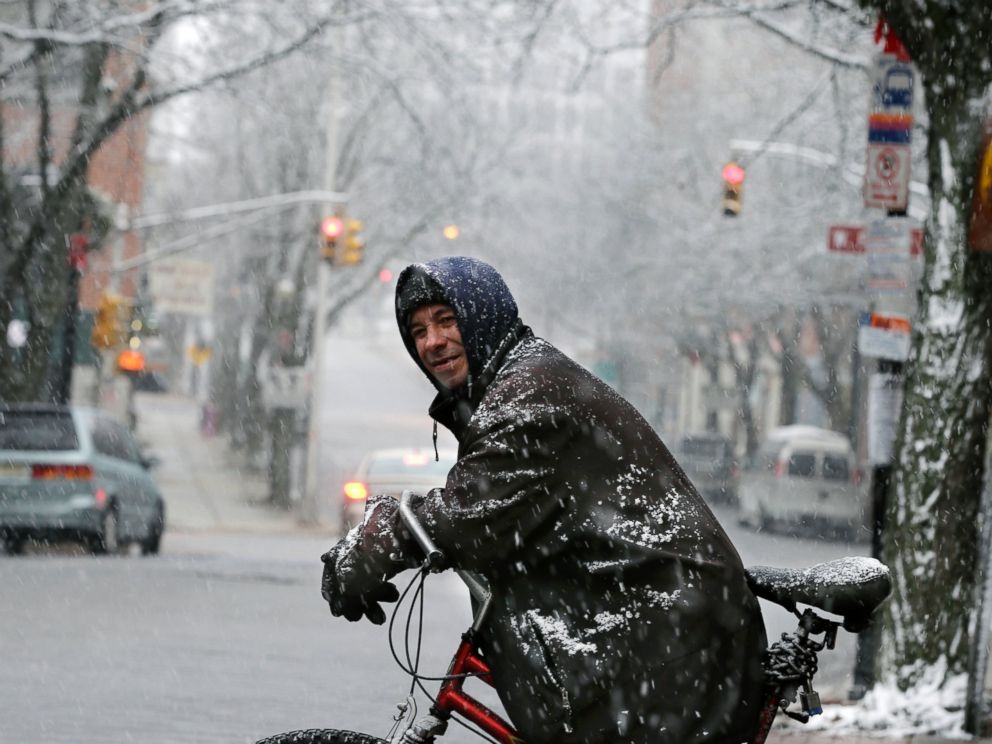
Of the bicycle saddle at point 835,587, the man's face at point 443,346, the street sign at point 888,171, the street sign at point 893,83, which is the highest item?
the street sign at point 893,83

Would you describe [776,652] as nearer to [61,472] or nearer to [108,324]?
[61,472]

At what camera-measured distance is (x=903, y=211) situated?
11.2 m

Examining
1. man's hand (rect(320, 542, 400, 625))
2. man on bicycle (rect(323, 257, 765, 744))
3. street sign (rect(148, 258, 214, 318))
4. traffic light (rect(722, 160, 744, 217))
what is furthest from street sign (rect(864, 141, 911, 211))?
street sign (rect(148, 258, 214, 318))

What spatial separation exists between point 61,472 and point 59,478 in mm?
64

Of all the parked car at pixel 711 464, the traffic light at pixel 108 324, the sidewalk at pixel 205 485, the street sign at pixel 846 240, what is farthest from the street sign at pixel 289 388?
the street sign at pixel 846 240

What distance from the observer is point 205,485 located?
4794cm

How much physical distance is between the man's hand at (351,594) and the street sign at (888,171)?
25.2ft

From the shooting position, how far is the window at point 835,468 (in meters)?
37.2

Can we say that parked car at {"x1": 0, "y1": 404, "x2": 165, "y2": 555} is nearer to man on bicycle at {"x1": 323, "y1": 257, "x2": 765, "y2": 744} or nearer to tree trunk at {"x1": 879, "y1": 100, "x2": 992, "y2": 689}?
tree trunk at {"x1": 879, "y1": 100, "x2": 992, "y2": 689}

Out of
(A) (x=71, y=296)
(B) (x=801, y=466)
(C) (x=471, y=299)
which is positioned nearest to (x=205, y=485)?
(B) (x=801, y=466)

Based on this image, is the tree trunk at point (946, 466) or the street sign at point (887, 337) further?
the street sign at point (887, 337)

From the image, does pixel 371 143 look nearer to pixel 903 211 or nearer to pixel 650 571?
pixel 903 211

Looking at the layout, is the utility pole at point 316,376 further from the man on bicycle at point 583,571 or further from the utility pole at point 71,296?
the man on bicycle at point 583,571

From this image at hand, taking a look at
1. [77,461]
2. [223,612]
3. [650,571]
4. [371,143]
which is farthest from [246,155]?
[650,571]
